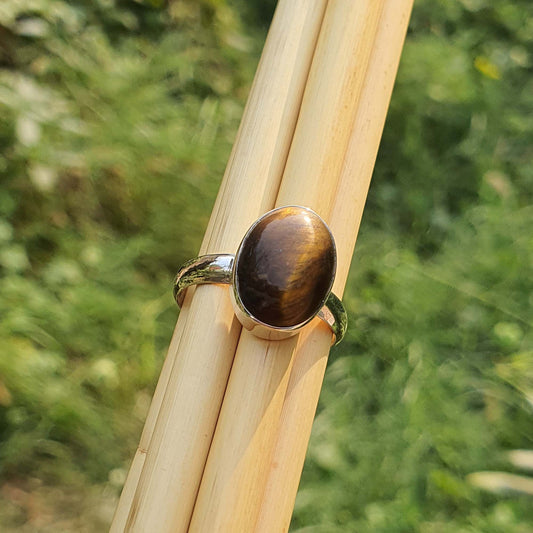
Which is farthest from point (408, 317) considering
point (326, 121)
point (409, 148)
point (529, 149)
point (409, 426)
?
point (326, 121)

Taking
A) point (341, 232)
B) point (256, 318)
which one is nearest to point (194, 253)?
point (341, 232)

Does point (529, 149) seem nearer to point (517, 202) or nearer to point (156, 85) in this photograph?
point (517, 202)

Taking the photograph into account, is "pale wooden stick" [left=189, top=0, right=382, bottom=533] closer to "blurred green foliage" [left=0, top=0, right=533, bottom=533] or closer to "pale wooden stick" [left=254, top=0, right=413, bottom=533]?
"pale wooden stick" [left=254, top=0, right=413, bottom=533]

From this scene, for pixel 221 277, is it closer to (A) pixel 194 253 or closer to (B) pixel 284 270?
(B) pixel 284 270

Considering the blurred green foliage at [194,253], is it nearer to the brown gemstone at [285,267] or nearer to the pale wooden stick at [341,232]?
the pale wooden stick at [341,232]

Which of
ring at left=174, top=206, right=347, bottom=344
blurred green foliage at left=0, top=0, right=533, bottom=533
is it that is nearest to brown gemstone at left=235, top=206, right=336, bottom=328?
ring at left=174, top=206, right=347, bottom=344
